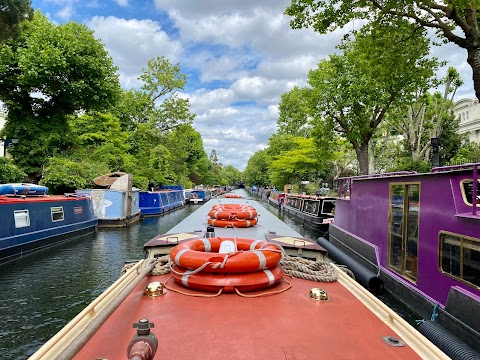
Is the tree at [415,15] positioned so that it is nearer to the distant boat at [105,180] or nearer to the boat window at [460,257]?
the boat window at [460,257]

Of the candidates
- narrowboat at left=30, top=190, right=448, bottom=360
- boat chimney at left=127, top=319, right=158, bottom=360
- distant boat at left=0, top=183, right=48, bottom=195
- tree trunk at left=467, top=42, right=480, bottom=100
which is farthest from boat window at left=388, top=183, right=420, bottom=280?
distant boat at left=0, top=183, right=48, bottom=195

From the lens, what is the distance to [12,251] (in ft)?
41.0

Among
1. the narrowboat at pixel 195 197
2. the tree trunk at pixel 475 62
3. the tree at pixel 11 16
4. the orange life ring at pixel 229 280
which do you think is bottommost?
the narrowboat at pixel 195 197

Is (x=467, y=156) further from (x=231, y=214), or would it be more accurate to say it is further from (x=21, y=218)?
(x=21, y=218)

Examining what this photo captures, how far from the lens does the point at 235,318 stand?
3.94m

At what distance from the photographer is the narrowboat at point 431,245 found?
5.87 metres

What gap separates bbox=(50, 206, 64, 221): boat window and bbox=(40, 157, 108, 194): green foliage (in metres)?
6.69

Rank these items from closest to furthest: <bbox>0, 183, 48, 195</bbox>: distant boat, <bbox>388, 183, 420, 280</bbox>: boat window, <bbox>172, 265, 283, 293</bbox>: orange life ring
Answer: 1. <bbox>172, 265, 283, 293</bbox>: orange life ring
2. <bbox>388, 183, 420, 280</bbox>: boat window
3. <bbox>0, 183, 48, 195</bbox>: distant boat

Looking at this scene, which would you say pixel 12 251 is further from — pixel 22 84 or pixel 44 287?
pixel 22 84

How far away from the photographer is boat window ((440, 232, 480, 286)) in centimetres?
587

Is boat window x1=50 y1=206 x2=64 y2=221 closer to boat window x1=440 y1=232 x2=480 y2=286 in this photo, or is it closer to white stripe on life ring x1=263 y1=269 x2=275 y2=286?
white stripe on life ring x1=263 y1=269 x2=275 y2=286

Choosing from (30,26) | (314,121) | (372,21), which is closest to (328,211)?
(314,121)

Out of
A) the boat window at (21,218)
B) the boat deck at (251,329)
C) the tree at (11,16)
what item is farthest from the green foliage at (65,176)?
the boat deck at (251,329)

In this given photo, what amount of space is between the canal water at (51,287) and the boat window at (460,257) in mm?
1826
